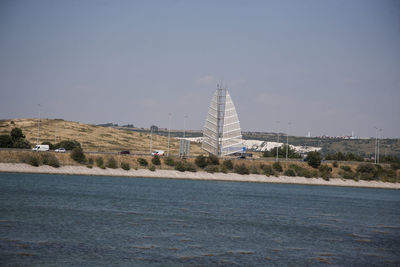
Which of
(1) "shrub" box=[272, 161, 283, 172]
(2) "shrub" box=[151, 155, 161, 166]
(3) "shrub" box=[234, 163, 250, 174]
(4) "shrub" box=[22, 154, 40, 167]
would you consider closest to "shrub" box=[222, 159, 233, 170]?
(3) "shrub" box=[234, 163, 250, 174]

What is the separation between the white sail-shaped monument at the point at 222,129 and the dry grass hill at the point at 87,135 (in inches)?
926

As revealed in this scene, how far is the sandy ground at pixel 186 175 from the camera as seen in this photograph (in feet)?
260

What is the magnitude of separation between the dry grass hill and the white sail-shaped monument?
23.5m

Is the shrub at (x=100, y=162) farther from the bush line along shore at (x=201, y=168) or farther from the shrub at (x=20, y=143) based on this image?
the shrub at (x=20, y=143)

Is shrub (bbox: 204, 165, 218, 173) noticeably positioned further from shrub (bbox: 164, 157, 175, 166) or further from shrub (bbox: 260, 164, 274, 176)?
shrub (bbox: 260, 164, 274, 176)

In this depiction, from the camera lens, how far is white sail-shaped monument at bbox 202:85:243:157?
354 ft

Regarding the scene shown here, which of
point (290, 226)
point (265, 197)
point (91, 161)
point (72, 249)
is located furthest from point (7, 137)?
point (72, 249)

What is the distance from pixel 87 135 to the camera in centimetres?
15050

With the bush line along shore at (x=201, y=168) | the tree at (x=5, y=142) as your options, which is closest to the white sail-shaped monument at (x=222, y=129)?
the bush line along shore at (x=201, y=168)

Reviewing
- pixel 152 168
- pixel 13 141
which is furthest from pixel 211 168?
pixel 13 141

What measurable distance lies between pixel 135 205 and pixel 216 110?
204 feet

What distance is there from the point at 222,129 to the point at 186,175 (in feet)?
62.9

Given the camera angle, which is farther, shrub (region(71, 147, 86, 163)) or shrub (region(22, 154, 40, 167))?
shrub (region(71, 147, 86, 163))

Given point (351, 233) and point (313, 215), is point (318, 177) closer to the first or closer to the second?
point (313, 215)
